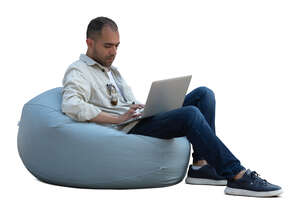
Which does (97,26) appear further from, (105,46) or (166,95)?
(166,95)

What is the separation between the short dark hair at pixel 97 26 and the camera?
430cm

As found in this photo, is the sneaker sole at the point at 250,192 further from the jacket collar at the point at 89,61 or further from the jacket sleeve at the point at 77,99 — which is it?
the jacket collar at the point at 89,61

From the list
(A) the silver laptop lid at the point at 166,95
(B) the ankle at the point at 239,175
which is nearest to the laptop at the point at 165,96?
(A) the silver laptop lid at the point at 166,95

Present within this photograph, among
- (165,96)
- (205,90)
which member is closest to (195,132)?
(165,96)

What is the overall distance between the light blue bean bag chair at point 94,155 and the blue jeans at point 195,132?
103 millimetres

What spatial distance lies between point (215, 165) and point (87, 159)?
→ 2.94ft

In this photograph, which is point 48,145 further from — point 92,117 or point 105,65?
point 105,65

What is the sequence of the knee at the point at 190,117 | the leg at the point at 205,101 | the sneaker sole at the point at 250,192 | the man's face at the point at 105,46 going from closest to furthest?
the sneaker sole at the point at 250,192
the knee at the point at 190,117
the man's face at the point at 105,46
the leg at the point at 205,101

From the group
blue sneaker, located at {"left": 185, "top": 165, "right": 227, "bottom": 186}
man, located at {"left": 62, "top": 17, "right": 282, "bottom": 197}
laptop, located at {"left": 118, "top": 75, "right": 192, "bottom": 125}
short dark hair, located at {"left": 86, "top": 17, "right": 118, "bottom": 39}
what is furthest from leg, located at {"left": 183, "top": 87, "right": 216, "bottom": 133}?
short dark hair, located at {"left": 86, "top": 17, "right": 118, "bottom": 39}

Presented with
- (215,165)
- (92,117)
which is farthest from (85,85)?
(215,165)

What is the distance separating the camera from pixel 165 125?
411cm

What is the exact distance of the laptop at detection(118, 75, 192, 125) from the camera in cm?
401

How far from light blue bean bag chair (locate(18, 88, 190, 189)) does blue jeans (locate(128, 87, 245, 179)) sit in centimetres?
10

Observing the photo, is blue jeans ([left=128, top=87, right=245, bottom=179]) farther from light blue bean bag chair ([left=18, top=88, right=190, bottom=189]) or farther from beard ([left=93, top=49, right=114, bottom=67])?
beard ([left=93, top=49, right=114, bottom=67])
